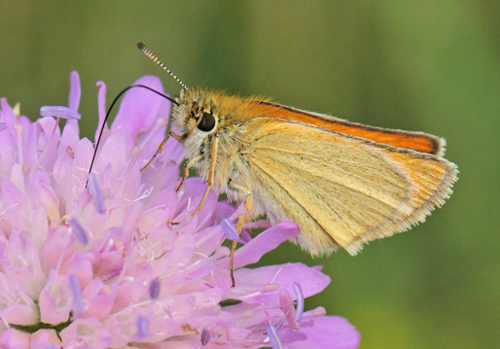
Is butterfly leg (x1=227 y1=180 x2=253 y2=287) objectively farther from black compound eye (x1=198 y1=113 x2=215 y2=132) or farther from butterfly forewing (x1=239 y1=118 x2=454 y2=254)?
black compound eye (x1=198 y1=113 x2=215 y2=132)

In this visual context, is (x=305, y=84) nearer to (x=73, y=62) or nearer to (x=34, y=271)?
(x=73, y=62)

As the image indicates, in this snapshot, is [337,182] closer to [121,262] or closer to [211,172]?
[211,172]

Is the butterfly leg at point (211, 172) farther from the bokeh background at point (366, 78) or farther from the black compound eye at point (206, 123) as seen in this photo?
the bokeh background at point (366, 78)

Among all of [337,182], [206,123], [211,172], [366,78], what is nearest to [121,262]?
[211,172]

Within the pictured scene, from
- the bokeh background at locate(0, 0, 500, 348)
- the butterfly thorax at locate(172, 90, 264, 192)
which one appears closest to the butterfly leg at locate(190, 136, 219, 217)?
the butterfly thorax at locate(172, 90, 264, 192)

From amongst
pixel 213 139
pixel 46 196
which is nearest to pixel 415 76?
pixel 213 139

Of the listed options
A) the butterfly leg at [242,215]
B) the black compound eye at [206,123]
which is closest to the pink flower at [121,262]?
the butterfly leg at [242,215]

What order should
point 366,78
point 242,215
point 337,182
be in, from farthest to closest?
1. point 366,78
2. point 337,182
3. point 242,215
